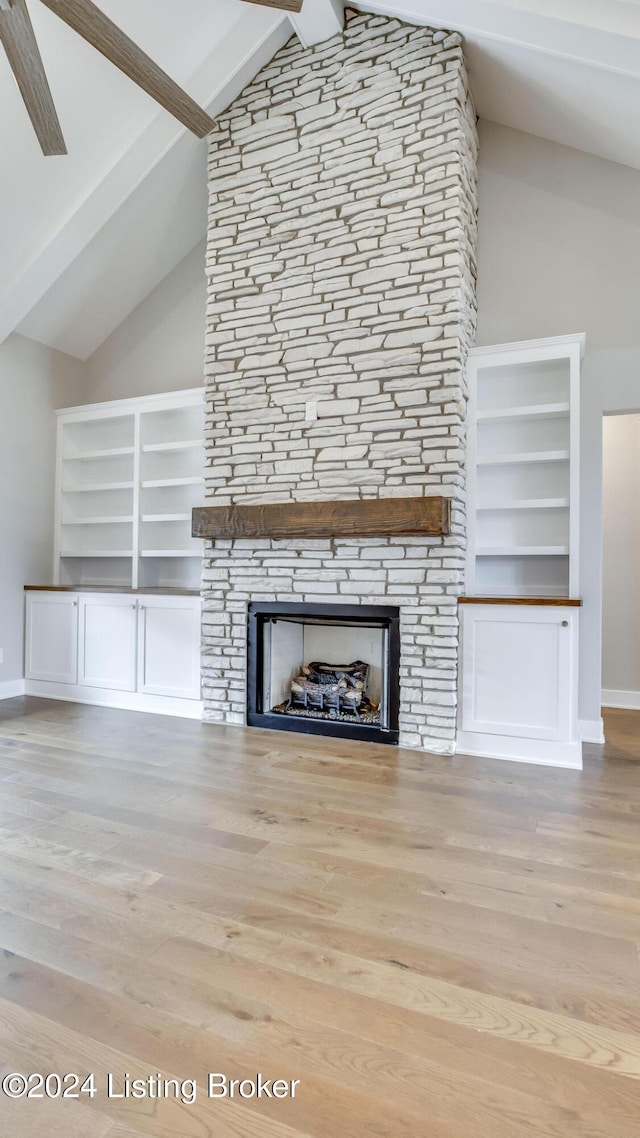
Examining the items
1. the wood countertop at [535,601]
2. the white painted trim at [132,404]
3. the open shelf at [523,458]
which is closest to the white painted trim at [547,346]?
the open shelf at [523,458]

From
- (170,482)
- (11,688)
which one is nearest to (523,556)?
(170,482)

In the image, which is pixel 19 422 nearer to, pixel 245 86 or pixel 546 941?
pixel 245 86

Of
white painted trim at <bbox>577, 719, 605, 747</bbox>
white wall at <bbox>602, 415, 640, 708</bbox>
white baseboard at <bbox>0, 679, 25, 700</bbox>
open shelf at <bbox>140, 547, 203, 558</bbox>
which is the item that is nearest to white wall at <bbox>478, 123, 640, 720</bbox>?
white painted trim at <bbox>577, 719, 605, 747</bbox>

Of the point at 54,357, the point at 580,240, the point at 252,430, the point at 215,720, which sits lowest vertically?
the point at 215,720

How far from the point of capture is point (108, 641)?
4.35 m

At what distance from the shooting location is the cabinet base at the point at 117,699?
13.2 ft

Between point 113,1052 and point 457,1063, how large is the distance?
715 millimetres

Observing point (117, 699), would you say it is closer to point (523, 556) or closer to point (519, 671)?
point (519, 671)

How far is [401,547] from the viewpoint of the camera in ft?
11.3

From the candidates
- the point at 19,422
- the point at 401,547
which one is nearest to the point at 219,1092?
the point at 401,547

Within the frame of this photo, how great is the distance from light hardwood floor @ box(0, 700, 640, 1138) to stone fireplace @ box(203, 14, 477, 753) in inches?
45.6

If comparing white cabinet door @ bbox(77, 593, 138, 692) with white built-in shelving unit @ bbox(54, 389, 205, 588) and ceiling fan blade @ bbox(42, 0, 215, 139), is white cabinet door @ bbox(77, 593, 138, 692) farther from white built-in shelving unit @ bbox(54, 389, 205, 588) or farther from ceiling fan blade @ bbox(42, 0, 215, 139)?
ceiling fan blade @ bbox(42, 0, 215, 139)

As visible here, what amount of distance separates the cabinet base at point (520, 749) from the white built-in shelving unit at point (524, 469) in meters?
0.83

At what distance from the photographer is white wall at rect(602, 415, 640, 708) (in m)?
4.65
